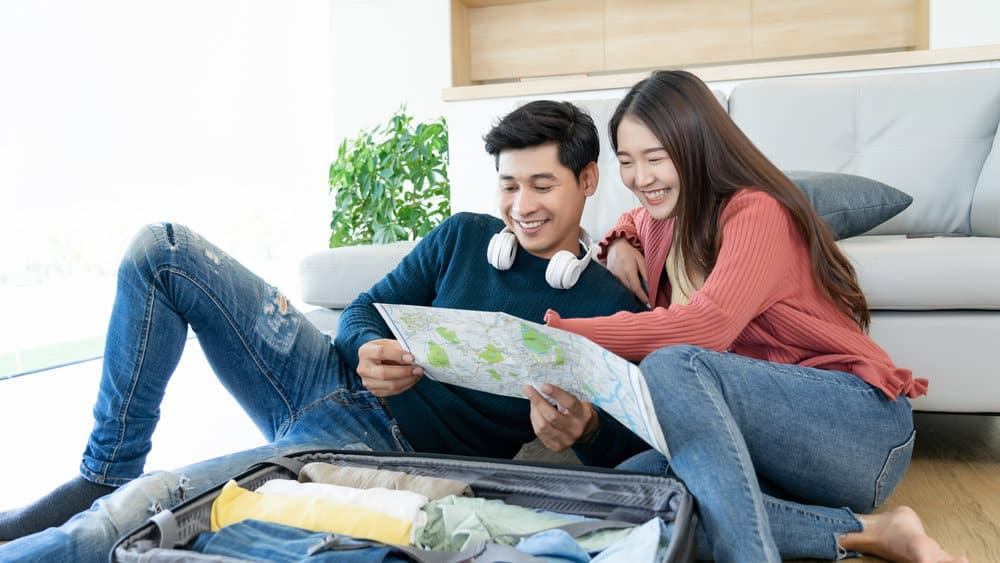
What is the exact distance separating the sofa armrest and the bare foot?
1270 mm

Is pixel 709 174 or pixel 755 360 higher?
pixel 709 174

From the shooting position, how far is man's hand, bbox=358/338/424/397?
1.24 metres

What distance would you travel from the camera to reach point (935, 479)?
5.13 ft

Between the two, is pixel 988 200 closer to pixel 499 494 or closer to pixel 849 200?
pixel 849 200

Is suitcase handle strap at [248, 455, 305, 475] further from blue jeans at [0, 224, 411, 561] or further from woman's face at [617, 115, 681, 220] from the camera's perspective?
woman's face at [617, 115, 681, 220]

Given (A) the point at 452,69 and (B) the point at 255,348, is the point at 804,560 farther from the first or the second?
(A) the point at 452,69

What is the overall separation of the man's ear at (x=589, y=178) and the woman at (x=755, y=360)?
150mm

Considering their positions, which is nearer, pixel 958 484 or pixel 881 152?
pixel 958 484

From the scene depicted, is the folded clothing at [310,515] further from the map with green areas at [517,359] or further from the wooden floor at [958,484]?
the wooden floor at [958,484]

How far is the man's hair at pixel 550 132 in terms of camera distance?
1.42m

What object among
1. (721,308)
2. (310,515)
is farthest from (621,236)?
(310,515)

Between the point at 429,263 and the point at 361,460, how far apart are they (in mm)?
466

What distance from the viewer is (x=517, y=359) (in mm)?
1038

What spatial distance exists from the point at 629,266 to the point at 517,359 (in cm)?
51
